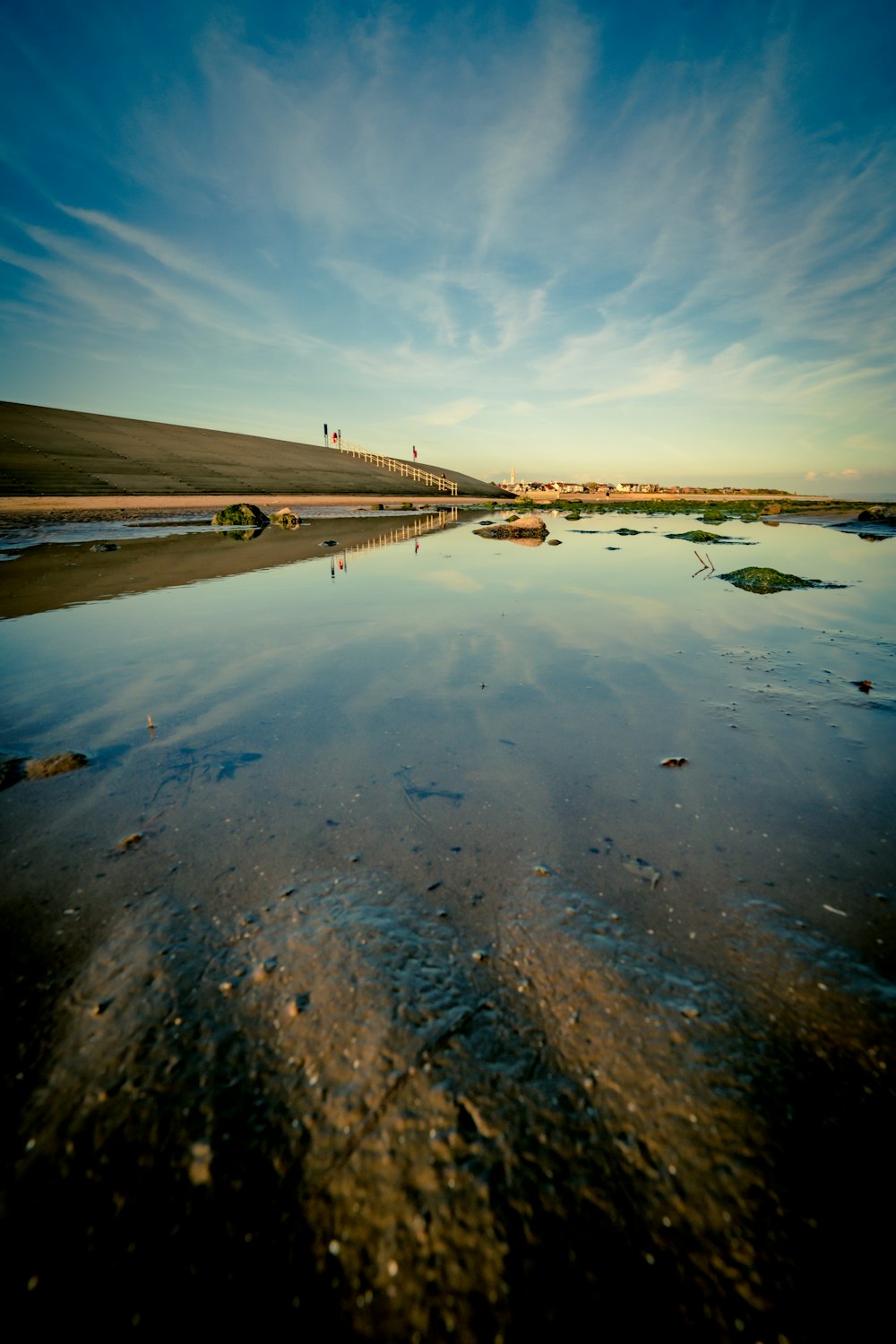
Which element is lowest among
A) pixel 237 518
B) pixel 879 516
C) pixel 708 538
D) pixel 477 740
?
pixel 477 740

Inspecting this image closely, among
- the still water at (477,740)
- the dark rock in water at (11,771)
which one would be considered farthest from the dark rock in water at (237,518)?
the dark rock in water at (11,771)

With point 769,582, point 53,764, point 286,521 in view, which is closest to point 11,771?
point 53,764

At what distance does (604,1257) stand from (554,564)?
14.9 meters

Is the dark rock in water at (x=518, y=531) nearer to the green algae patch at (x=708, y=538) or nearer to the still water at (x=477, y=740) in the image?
the green algae patch at (x=708, y=538)

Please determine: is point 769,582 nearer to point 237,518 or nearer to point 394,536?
point 394,536

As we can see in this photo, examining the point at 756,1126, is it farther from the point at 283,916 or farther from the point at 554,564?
the point at 554,564

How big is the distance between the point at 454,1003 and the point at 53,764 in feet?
12.6

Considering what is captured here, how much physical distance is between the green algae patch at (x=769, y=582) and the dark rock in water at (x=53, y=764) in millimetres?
12929

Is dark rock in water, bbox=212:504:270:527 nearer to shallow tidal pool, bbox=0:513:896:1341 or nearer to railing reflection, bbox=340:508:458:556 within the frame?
railing reflection, bbox=340:508:458:556

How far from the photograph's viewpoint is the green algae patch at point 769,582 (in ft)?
38.3

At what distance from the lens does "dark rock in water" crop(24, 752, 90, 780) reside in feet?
13.0

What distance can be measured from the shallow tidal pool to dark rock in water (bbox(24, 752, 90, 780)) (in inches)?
4.3

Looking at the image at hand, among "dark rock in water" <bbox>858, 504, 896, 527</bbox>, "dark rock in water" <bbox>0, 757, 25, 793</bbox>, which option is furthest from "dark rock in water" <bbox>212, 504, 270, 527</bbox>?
"dark rock in water" <bbox>858, 504, 896, 527</bbox>

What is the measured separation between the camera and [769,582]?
469 inches
